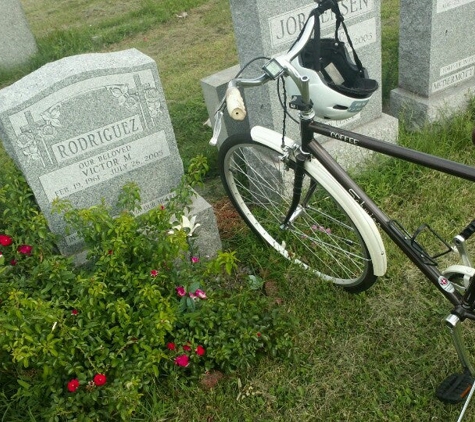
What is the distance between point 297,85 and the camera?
2.20 m

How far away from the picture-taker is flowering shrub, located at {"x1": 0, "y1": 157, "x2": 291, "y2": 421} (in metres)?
2.32

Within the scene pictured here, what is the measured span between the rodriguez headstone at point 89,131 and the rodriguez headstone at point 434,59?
1.85 meters

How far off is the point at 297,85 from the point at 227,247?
1418mm

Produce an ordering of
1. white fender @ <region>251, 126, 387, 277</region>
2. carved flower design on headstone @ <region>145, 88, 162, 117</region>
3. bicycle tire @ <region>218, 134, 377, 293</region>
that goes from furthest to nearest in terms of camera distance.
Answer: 1. bicycle tire @ <region>218, 134, 377, 293</region>
2. carved flower design on headstone @ <region>145, 88, 162, 117</region>
3. white fender @ <region>251, 126, 387, 277</region>

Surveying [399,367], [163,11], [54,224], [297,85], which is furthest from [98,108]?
[163,11]

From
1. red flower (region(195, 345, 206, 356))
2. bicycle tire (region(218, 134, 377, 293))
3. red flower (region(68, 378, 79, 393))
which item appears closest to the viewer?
red flower (region(68, 378, 79, 393))

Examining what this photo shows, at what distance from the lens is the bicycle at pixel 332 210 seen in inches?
85.3

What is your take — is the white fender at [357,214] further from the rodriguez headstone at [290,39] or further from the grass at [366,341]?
the rodriguez headstone at [290,39]

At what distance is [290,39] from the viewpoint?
3166 mm

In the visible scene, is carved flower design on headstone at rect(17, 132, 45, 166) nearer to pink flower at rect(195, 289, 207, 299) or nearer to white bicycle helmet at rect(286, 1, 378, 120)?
pink flower at rect(195, 289, 207, 299)

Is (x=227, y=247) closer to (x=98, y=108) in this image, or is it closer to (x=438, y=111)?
(x=98, y=108)

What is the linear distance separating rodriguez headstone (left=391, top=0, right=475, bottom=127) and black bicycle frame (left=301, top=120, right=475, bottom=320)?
1769mm

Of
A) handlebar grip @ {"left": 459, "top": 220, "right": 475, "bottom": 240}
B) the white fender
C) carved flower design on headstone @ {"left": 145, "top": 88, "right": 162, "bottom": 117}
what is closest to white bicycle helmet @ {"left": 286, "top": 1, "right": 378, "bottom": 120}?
the white fender

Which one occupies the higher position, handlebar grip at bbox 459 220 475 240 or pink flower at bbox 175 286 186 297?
handlebar grip at bbox 459 220 475 240
